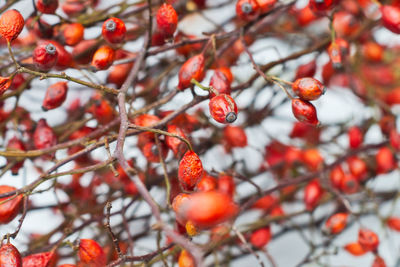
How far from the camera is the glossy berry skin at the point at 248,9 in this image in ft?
2.80

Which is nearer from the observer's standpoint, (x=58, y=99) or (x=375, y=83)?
(x=58, y=99)

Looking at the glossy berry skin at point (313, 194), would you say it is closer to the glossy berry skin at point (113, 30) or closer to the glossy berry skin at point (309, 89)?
the glossy berry skin at point (309, 89)

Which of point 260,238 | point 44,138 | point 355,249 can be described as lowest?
point 355,249

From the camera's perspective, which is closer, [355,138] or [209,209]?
[209,209]

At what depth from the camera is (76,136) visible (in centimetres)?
96

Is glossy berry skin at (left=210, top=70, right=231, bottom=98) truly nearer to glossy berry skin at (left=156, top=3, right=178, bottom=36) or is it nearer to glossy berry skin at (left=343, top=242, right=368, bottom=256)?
glossy berry skin at (left=156, top=3, right=178, bottom=36)

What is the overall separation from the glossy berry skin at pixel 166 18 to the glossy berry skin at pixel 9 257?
43 cm

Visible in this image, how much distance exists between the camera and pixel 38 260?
2.48 feet

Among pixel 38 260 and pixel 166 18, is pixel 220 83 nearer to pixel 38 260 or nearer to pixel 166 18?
pixel 166 18

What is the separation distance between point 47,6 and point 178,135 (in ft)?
1.13

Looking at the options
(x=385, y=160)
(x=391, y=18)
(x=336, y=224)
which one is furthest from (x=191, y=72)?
(x=385, y=160)

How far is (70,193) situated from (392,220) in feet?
2.76

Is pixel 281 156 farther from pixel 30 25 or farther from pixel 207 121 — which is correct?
pixel 30 25

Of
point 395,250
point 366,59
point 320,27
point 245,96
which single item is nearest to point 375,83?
point 366,59
